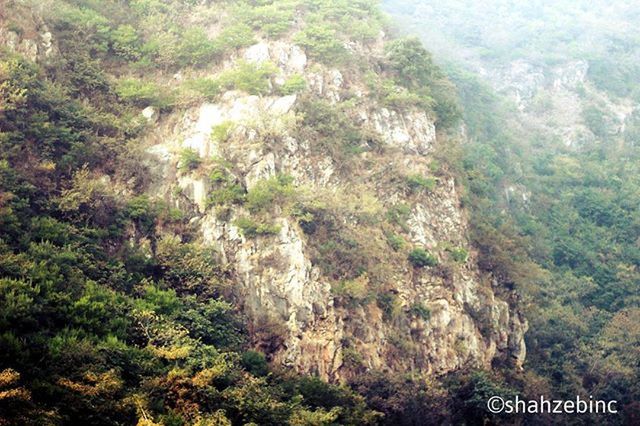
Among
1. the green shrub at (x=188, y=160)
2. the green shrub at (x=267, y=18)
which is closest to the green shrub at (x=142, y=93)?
the green shrub at (x=188, y=160)

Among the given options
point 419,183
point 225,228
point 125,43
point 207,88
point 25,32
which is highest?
point 25,32

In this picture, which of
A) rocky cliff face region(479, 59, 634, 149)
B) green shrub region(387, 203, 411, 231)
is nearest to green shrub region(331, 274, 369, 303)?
green shrub region(387, 203, 411, 231)

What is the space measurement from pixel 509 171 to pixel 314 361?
2393 centimetres

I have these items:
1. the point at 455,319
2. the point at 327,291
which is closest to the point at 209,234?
the point at 327,291

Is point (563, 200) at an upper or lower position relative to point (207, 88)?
lower

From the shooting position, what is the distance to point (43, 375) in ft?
38.7

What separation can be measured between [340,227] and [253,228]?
316cm

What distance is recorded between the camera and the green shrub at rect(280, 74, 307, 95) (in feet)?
79.7

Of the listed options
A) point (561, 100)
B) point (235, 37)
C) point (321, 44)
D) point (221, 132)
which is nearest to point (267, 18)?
point (235, 37)

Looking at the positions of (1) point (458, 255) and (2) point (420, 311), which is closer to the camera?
(2) point (420, 311)

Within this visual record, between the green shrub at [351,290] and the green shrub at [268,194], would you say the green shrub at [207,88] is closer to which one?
the green shrub at [268,194]

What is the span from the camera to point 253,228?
19609mm

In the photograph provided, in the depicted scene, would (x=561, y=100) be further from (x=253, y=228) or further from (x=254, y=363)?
(x=254, y=363)

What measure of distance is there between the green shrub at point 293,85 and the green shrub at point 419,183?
554 centimetres
